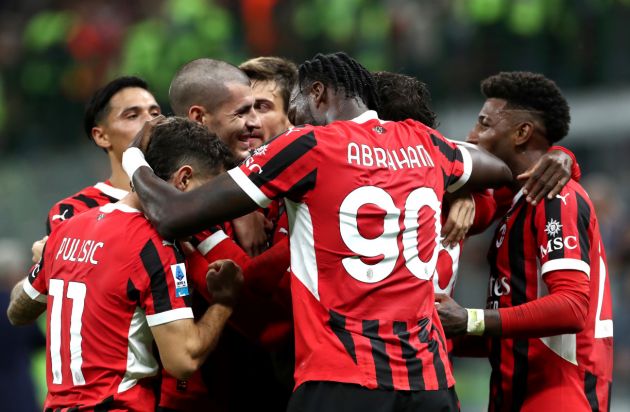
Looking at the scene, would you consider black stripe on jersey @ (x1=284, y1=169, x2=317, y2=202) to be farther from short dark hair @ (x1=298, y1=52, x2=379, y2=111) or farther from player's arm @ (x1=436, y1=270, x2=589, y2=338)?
player's arm @ (x1=436, y1=270, x2=589, y2=338)

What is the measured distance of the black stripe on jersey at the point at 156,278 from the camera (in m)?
4.58

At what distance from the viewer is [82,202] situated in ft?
19.7

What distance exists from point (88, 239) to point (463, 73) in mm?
7826

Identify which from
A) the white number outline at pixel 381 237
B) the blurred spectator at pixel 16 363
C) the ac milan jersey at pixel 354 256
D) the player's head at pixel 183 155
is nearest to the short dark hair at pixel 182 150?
the player's head at pixel 183 155

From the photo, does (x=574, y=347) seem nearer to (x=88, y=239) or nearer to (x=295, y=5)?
(x=88, y=239)

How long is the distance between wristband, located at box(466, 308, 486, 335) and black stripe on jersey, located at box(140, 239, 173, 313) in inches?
52.0

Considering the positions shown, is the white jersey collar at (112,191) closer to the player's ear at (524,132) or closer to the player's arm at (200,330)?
the player's arm at (200,330)

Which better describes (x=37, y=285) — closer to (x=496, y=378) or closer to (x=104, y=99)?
(x=104, y=99)

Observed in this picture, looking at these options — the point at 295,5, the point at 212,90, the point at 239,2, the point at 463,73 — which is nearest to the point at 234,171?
the point at 212,90

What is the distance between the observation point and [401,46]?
1248 cm

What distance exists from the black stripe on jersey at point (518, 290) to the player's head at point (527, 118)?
363mm

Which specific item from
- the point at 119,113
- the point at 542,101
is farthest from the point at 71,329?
the point at 542,101

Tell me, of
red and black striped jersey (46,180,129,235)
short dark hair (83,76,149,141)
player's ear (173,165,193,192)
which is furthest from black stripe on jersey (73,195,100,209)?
player's ear (173,165,193,192)

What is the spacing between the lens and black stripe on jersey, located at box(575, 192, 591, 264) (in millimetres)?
5047
